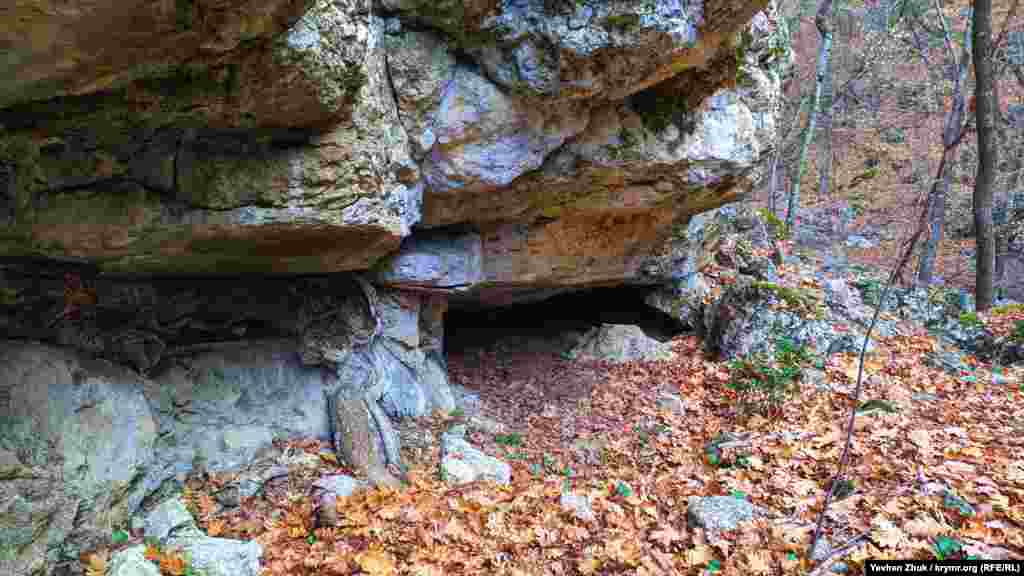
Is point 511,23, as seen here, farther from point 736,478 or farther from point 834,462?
point 834,462

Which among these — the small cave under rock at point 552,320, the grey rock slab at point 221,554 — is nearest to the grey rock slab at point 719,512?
the grey rock slab at point 221,554

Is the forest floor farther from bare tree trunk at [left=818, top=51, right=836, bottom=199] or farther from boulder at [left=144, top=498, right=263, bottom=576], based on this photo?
bare tree trunk at [left=818, top=51, right=836, bottom=199]

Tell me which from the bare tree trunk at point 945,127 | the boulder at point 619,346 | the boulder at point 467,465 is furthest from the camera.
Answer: the bare tree trunk at point 945,127

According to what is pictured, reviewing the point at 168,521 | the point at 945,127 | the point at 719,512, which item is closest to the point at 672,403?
the point at 719,512

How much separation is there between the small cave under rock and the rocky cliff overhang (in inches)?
134

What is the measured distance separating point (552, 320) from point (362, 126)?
822 cm

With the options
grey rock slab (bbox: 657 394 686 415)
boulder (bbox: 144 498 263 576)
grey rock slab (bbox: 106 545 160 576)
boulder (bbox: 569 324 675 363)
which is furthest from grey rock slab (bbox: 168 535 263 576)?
boulder (bbox: 569 324 675 363)

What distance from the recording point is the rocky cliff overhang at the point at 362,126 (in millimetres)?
2879

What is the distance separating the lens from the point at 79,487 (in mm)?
4266

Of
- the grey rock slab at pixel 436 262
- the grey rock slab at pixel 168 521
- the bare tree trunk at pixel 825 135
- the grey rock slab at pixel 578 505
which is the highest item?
the bare tree trunk at pixel 825 135

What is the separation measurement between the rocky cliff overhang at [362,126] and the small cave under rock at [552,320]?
134 inches

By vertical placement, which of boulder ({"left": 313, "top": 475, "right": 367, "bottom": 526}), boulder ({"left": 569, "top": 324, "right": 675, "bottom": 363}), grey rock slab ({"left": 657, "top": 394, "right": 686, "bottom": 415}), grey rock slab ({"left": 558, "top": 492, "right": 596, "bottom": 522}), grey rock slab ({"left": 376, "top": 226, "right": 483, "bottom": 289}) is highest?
grey rock slab ({"left": 376, "top": 226, "right": 483, "bottom": 289})

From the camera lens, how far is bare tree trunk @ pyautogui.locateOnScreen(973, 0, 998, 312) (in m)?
9.13

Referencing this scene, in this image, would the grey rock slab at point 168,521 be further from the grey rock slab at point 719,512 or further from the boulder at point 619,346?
the boulder at point 619,346
